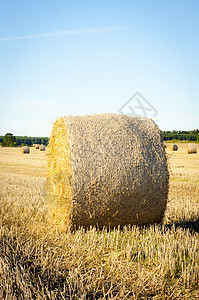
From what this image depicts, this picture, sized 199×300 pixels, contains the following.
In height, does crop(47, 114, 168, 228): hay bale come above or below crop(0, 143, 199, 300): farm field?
above

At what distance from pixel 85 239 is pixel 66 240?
0.30m

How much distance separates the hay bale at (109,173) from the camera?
435cm

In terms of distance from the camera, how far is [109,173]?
4379mm

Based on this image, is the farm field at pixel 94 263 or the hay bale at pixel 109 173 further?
the hay bale at pixel 109 173

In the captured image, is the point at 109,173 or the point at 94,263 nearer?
the point at 94,263

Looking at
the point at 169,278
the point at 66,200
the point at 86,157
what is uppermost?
the point at 86,157

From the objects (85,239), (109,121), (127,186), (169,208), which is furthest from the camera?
(169,208)

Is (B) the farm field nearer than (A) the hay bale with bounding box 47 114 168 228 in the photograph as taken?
Yes

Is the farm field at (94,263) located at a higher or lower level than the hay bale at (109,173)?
lower

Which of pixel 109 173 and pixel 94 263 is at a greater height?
pixel 109 173

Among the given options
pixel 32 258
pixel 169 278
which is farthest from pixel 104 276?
pixel 32 258

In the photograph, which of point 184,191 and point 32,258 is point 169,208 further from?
Answer: point 32,258

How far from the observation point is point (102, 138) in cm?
459

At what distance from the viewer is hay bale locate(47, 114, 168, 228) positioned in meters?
4.35
